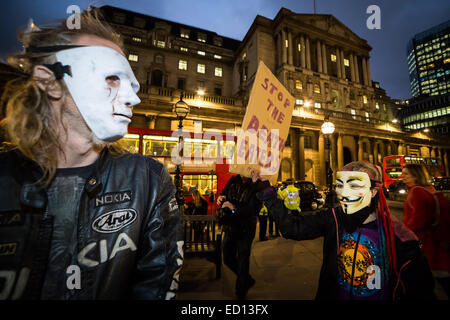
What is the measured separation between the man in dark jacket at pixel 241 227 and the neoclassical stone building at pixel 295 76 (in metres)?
15.5

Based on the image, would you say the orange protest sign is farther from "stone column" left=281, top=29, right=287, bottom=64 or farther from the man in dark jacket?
"stone column" left=281, top=29, right=287, bottom=64

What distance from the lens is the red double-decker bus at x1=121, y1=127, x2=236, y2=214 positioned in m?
8.33

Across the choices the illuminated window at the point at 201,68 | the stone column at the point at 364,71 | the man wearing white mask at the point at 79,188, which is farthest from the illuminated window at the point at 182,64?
the man wearing white mask at the point at 79,188

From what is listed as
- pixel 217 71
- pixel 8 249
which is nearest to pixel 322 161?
pixel 217 71

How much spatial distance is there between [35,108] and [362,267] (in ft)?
9.36

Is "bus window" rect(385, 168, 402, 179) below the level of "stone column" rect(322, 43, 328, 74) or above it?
below

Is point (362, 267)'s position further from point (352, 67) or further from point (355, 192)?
point (352, 67)

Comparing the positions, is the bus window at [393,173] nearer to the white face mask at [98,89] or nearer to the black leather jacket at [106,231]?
the black leather jacket at [106,231]

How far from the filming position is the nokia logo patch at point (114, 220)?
98 cm

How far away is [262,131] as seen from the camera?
2.46 meters

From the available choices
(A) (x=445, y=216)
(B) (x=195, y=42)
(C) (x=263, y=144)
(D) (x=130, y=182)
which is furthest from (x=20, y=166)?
(B) (x=195, y=42)

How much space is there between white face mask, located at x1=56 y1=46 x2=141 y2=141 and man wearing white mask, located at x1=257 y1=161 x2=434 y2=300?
162 centimetres

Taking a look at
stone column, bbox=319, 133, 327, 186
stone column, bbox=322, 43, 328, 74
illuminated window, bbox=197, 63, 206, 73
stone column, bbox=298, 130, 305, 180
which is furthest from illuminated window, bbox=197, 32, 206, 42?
stone column, bbox=319, 133, 327, 186

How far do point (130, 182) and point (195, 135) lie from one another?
9026 millimetres
